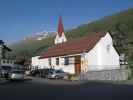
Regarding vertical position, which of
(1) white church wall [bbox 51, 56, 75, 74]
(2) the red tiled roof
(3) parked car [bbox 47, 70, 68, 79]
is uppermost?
(2) the red tiled roof

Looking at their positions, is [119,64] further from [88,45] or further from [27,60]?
[27,60]

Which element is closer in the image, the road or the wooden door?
the road

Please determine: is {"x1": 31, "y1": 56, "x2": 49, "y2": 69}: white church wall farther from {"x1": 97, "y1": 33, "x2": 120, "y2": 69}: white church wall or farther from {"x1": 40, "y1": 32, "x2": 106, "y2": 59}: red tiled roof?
{"x1": 97, "y1": 33, "x2": 120, "y2": 69}: white church wall

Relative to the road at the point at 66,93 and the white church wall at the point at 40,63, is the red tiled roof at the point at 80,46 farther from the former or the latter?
the road at the point at 66,93

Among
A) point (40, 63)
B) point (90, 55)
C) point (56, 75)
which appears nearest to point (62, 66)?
point (90, 55)

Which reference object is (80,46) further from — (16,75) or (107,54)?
(16,75)

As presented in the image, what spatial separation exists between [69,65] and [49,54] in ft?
29.3

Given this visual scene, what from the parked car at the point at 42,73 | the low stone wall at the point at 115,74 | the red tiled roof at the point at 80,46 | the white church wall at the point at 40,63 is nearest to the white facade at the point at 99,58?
the red tiled roof at the point at 80,46

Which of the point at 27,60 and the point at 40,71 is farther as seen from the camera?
the point at 27,60

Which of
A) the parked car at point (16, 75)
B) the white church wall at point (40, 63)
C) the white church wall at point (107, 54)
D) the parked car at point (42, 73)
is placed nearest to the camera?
the parked car at point (16, 75)

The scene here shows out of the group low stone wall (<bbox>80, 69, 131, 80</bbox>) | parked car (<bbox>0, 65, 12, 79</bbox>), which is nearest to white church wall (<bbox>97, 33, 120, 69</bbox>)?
low stone wall (<bbox>80, 69, 131, 80</bbox>)

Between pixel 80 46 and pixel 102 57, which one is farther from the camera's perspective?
pixel 80 46

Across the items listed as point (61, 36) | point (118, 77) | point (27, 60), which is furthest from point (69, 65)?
point (27, 60)

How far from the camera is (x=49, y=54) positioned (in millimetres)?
60156
